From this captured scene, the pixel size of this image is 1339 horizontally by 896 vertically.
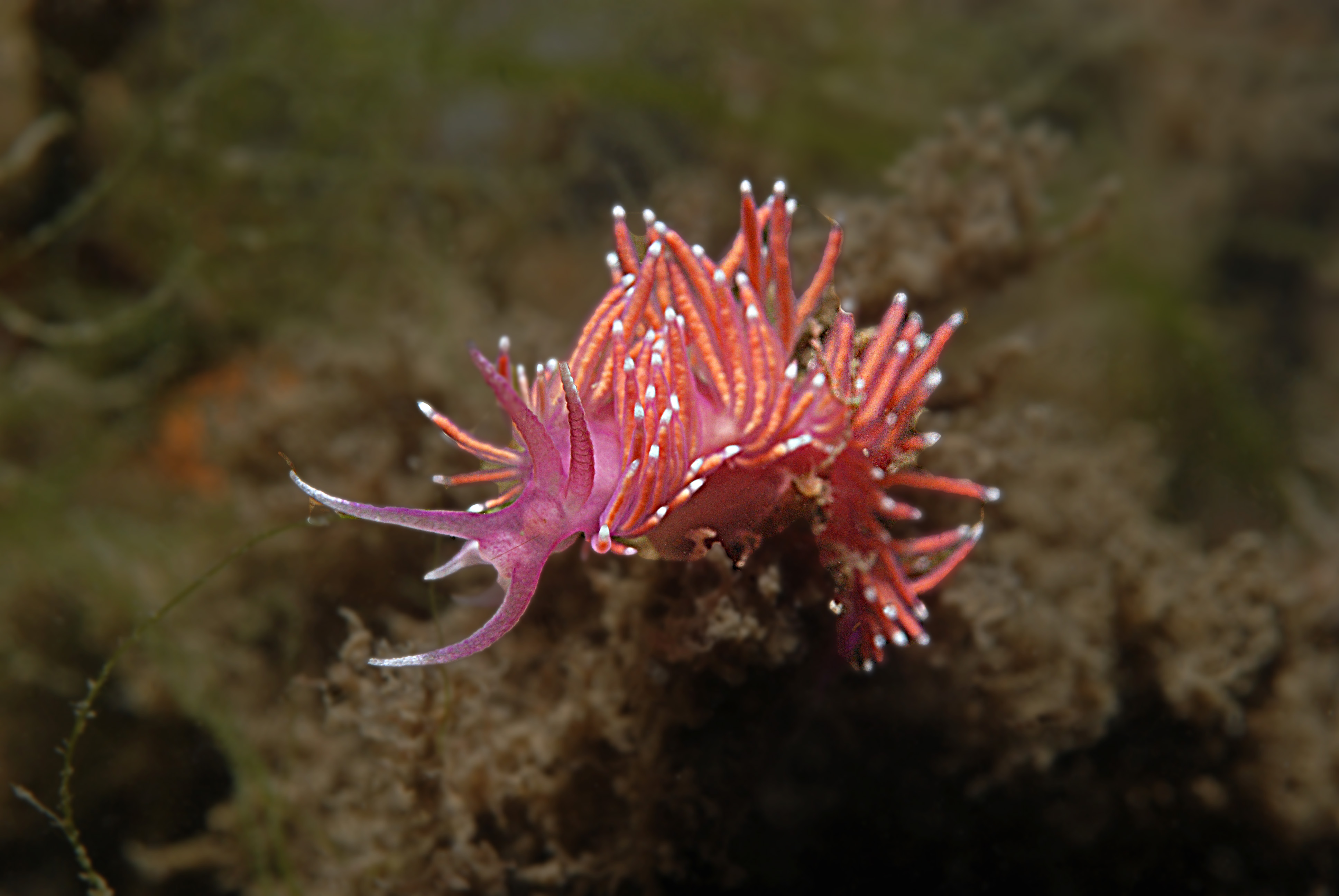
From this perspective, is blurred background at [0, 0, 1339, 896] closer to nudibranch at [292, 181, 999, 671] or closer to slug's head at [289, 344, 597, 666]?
nudibranch at [292, 181, 999, 671]

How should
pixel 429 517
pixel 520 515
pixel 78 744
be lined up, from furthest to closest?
pixel 78 744, pixel 520 515, pixel 429 517

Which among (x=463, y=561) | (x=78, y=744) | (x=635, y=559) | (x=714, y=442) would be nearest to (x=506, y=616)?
(x=463, y=561)

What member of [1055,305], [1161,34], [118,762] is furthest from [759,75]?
[118,762]

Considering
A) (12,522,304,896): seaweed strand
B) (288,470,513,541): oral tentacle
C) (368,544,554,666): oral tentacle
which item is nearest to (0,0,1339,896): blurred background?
(12,522,304,896): seaweed strand

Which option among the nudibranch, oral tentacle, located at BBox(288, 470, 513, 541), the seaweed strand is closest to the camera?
oral tentacle, located at BBox(288, 470, 513, 541)

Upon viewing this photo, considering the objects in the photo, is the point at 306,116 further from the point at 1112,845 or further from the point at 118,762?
the point at 1112,845

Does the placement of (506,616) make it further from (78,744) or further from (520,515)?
(78,744)

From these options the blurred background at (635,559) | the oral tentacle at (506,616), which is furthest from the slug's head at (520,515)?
the blurred background at (635,559)
